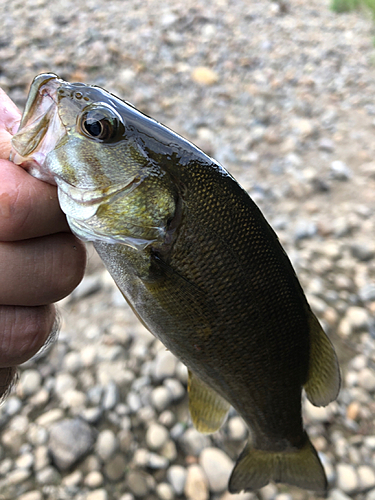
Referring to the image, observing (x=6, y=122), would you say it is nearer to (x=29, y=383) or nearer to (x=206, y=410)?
(x=206, y=410)

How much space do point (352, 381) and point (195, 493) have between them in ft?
3.74

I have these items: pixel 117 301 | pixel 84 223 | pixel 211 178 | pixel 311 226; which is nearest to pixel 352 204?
pixel 311 226

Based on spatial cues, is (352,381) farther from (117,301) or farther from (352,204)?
(352,204)

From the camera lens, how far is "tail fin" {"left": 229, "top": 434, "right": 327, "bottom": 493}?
64.9 inches

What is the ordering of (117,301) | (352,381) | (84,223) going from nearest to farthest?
(84,223) < (352,381) < (117,301)

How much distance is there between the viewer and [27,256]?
3.59ft

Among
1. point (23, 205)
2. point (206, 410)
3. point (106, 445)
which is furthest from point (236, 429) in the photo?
point (23, 205)

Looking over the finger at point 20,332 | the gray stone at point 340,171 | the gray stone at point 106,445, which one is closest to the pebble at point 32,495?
the gray stone at point 106,445

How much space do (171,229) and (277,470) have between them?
3.78 feet

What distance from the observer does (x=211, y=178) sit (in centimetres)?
116

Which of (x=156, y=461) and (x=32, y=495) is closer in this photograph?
(x=32, y=495)

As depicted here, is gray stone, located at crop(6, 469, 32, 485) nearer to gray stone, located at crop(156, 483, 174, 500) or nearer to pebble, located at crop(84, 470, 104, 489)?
pebble, located at crop(84, 470, 104, 489)

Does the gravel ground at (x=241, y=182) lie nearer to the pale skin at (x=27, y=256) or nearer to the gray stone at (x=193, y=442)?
the gray stone at (x=193, y=442)

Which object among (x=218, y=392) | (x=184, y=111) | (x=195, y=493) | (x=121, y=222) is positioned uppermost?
(x=121, y=222)
